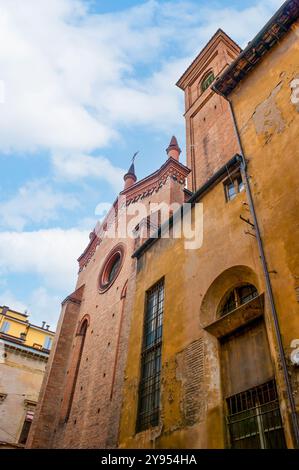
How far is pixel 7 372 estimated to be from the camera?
2183cm

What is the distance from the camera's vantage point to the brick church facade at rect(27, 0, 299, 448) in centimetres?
571

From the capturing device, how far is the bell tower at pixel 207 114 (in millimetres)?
15336

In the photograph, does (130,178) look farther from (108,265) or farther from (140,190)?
(108,265)

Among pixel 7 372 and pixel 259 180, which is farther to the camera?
pixel 7 372

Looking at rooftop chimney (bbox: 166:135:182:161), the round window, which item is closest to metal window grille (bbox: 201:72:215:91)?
rooftop chimney (bbox: 166:135:182:161)

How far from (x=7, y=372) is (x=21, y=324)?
1161cm

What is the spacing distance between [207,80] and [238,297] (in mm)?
15889

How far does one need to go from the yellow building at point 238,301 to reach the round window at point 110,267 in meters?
5.79

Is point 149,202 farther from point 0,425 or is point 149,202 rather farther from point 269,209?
point 0,425

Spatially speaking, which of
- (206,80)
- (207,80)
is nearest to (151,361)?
(207,80)

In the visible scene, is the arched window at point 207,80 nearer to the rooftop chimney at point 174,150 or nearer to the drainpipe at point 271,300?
the rooftop chimney at point 174,150

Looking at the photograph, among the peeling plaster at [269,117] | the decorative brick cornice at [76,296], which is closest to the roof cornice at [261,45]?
the peeling plaster at [269,117]
